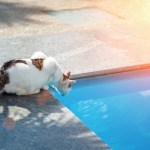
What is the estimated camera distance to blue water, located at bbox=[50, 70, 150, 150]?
213 inches

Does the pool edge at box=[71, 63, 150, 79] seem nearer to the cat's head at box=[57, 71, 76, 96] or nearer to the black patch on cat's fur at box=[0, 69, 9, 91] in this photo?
the cat's head at box=[57, 71, 76, 96]

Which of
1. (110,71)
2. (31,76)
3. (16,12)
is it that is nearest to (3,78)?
(31,76)

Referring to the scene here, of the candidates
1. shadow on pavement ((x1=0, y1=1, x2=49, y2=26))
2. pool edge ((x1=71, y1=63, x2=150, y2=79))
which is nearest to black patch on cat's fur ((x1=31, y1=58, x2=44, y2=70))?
pool edge ((x1=71, y1=63, x2=150, y2=79))

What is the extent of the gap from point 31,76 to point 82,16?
4405 millimetres

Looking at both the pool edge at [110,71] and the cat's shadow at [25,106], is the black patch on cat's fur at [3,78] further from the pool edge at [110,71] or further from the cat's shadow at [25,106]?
the pool edge at [110,71]

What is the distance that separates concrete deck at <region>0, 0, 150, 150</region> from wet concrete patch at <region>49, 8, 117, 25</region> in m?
0.10

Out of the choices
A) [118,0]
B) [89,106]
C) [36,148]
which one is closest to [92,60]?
[89,106]

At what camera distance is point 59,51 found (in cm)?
733

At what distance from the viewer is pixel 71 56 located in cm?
713

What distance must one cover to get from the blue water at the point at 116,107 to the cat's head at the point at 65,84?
0.11m

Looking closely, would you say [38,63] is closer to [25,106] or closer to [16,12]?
[25,106]

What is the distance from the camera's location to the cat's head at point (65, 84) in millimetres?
5828

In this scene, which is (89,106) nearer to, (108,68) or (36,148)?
(108,68)

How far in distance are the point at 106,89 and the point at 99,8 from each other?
4380 millimetres
